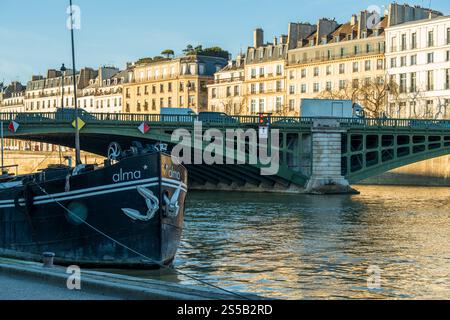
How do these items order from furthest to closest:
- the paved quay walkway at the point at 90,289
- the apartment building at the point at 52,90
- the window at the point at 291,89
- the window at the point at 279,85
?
1. the apartment building at the point at 52,90
2. the window at the point at 279,85
3. the window at the point at 291,89
4. the paved quay walkway at the point at 90,289

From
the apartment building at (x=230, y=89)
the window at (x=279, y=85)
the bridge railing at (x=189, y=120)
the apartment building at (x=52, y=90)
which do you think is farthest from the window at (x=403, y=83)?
the apartment building at (x=52, y=90)

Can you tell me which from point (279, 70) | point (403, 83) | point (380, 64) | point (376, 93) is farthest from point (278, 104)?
point (376, 93)

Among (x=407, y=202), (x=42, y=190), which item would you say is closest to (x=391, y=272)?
(x=42, y=190)

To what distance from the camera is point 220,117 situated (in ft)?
198

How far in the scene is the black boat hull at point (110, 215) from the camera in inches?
827

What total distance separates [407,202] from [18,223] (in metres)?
33.7

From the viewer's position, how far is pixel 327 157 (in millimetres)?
60812

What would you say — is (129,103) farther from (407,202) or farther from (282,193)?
(407,202)

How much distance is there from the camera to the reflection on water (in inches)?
821

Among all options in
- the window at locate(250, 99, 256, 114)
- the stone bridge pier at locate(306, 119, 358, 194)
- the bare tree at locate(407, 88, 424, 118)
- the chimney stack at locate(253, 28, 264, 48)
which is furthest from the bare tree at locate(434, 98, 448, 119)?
the chimney stack at locate(253, 28, 264, 48)

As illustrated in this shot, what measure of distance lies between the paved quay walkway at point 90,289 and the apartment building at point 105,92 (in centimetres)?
12123

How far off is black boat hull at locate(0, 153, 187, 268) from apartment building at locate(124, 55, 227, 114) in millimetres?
100431

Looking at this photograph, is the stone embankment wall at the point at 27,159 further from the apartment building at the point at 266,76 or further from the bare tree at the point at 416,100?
the bare tree at the point at 416,100

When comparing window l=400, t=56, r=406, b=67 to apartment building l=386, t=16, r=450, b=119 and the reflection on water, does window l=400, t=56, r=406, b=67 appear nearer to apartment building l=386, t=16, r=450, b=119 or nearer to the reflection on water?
apartment building l=386, t=16, r=450, b=119
